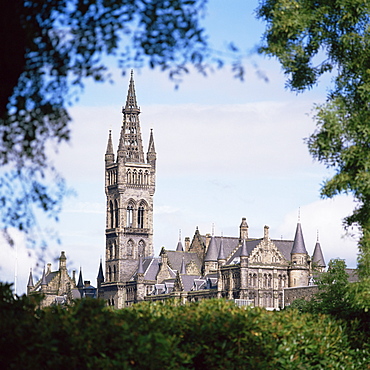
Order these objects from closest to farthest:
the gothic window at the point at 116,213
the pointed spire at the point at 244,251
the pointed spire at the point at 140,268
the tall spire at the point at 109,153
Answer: the pointed spire at the point at 244,251
the pointed spire at the point at 140,268
the gothic window at the point at 116,213
the tall spire at the point at 109,153

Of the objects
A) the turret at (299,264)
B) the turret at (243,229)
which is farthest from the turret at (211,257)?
the turret at (299,264)

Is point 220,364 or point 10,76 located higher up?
point 10,76

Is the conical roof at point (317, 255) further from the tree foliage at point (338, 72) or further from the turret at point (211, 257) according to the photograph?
the tree foliage at point (338, 72)

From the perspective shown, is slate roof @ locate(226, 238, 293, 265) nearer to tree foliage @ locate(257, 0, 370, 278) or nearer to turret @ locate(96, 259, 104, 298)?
turret @ locate(96, 259, 104, 298)

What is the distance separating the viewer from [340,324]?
1867 centimetres

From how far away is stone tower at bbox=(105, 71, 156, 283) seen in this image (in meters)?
140

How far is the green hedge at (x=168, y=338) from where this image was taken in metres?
13.8

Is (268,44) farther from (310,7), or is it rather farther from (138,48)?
(138,48)

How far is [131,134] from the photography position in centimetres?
14362

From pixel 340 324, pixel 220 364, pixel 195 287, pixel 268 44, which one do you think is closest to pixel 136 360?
pixel 220 364

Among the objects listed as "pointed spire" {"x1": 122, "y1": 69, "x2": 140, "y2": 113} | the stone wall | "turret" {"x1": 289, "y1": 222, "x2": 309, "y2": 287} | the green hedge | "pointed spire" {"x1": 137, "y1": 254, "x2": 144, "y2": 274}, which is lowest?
the green hedge

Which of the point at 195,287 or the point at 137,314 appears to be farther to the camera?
the point at 195,287

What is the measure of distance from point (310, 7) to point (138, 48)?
527cm

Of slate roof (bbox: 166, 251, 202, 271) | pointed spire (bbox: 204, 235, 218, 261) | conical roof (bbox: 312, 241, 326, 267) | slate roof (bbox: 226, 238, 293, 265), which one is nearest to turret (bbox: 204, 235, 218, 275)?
pointed spire (bbox: 204, 235, 218, 261)
